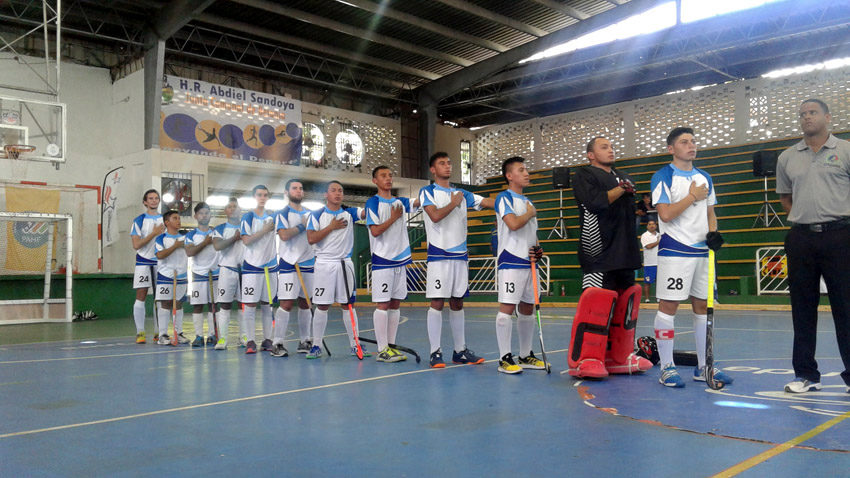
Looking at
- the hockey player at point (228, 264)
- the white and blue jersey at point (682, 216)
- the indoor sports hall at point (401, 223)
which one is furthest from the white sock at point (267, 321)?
the white and blue jersey at point (682, 216)

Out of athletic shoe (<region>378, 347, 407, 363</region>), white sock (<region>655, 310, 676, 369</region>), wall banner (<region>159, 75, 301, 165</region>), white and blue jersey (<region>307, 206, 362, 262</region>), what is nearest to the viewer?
white sock (<region>655, 310, 676, 369</region>)

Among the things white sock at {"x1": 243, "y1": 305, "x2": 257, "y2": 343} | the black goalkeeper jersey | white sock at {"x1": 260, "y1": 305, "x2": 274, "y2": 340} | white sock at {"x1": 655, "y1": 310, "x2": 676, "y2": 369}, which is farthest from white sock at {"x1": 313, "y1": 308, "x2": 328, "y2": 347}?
white sock at {"x1": 655, "y1": 310, "x2": 676, "y2": 369}

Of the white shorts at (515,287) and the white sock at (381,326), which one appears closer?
the white shorts at (515,287)

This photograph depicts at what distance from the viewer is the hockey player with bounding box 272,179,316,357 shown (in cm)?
730

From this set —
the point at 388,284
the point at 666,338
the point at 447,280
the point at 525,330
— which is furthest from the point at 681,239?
the point at 388,284

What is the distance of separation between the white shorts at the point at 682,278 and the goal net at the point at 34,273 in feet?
39.7

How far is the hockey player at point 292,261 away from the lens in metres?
7.30

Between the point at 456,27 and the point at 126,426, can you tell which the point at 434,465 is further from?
the point at 456,27

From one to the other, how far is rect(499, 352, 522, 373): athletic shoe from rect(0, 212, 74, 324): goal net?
35.8 feet

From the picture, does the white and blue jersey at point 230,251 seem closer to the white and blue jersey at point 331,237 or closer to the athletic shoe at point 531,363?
the white and blue jersey at point 331,237

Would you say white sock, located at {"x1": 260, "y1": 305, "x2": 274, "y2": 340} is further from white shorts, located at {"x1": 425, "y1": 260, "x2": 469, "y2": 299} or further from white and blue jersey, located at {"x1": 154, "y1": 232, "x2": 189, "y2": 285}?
white shorts, located at {"x1": 425, "y1": 260, "x2": 469, "y2": 299}

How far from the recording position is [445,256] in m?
6.16

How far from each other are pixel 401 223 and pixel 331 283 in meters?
0.95

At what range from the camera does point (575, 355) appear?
5.18m
